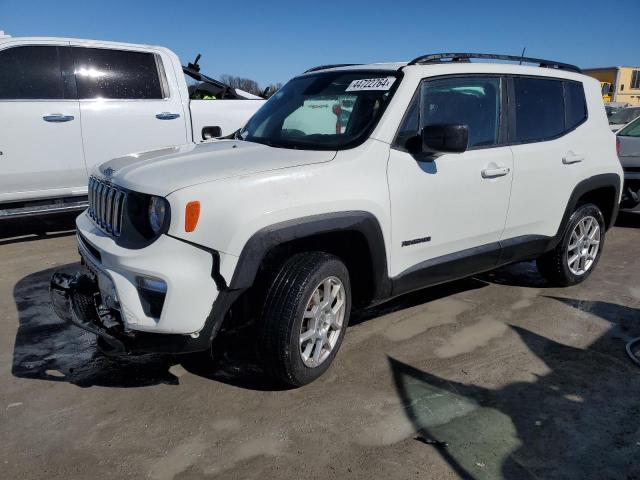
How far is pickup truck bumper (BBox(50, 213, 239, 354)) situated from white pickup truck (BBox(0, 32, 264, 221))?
265cm

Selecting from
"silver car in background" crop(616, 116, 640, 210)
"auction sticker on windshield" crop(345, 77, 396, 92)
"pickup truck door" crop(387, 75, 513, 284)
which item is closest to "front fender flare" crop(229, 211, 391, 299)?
"pickup truck door" crop(387, 75, 513, 284)

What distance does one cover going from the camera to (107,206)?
3.06 metres

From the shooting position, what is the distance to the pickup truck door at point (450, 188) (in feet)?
10.9

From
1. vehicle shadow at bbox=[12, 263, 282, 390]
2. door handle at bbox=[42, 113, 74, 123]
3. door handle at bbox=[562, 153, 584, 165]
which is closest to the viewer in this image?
vehicle shadow at bbox=[12, 263, 282, 390]

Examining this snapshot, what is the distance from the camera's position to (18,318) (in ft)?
13.5

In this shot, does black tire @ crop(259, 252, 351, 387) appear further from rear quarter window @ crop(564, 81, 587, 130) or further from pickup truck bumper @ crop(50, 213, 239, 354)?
rear quarter window @ crop(564, 81, 587, 130)

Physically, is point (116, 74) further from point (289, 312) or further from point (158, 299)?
point (289, 312)

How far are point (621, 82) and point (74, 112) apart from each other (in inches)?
950

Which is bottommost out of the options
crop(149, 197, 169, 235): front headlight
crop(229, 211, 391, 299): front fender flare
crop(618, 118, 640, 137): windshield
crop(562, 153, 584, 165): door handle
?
crop(229, 211, 391, 299): front fender flare

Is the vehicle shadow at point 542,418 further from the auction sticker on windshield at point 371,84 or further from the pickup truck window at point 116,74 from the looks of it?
the pickup truck window at point 116,74

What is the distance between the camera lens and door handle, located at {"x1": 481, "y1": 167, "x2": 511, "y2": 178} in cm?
373

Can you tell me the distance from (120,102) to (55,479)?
15.3 feet

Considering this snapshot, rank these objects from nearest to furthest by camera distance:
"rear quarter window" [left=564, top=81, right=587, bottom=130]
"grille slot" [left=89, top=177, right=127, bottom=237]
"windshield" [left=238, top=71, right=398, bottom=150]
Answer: "grille slot" [left=89, top=177, right=127, bottom=237]
"windshield" [left=238, top=71, right=398, bottom=150]
"rear quarter window" [left=564, top=81, right=587, bottom=130]

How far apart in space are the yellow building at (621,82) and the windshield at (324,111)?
23324mm
